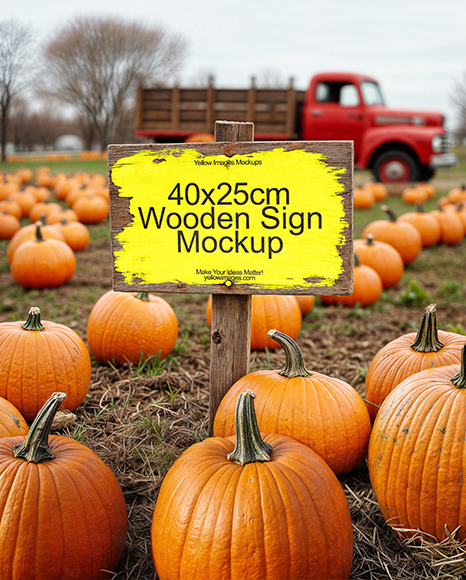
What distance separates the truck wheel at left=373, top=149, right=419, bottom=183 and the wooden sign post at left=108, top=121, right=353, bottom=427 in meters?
13.0

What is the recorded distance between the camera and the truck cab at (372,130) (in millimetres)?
14031

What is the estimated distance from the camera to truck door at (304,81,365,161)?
14328 mm

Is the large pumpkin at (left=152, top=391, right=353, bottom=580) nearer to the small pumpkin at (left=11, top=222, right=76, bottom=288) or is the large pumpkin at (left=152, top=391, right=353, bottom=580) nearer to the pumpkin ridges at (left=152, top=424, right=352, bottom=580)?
the pumpkin ridges at (left=152, top=424, right=352, bottom=580)

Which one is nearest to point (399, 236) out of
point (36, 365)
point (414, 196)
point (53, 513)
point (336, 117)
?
point (36, 365)

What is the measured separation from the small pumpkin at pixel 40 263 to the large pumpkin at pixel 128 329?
2.45 metres

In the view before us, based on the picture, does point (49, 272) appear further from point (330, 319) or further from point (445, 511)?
point (445, 511)

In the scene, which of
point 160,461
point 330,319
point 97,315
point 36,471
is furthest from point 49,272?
point 36,471

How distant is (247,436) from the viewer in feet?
5.87

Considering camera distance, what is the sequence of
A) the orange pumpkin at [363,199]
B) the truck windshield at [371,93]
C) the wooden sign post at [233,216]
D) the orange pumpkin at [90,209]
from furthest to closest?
1. the truck windshield at [371,93]
2. the orange pumpkin at [363,199]
3. the orange pumpkin at [90,209]
4. the wooden sign post at [233,216]

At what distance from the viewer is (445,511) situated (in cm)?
189

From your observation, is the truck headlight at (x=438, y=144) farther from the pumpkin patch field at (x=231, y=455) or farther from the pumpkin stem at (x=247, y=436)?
the pumpkin stem at (x=247, y=436)

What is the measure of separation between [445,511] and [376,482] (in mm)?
276

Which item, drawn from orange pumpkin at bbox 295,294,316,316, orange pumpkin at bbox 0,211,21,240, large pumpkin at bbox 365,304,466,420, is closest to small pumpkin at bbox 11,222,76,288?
orange pumpkin at bbox 295,294,316,316

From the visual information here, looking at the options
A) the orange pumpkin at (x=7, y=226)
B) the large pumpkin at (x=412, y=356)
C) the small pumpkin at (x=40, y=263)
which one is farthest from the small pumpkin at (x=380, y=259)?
the orange pumpkin at (x=7, y=226)
